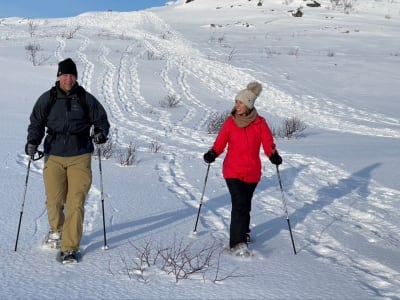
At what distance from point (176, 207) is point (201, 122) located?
631 cm

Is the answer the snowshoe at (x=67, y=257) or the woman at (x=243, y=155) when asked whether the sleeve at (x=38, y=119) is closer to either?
the snowshoe at (x=67, y=257)

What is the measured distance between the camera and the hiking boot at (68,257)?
13.7 ft

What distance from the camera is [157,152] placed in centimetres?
916

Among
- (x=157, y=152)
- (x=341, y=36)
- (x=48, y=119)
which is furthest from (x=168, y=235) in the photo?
(x=341, y=36)

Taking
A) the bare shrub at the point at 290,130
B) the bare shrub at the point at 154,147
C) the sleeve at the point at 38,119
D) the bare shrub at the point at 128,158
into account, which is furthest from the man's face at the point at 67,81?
the bare shrub at the point at 290,130

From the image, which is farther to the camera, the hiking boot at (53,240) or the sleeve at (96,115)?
the hiking boot at (53,240)

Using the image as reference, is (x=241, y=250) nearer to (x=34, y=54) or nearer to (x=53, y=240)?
(x=53, y=240)

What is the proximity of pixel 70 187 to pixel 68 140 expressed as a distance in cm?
39

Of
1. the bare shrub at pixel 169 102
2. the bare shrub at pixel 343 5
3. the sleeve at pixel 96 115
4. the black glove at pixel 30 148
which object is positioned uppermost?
the bare shrub at pixel 343 5

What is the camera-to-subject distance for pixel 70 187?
4.39m

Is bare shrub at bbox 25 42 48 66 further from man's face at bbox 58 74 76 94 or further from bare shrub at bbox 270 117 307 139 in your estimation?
Answer: man's face at bbox 58 74 76 94

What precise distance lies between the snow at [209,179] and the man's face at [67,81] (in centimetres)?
100

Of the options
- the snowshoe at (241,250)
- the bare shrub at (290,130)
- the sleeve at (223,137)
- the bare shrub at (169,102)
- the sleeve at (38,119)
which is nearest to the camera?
the sleeve at (38,119)

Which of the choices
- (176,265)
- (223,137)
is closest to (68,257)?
(176,265)
